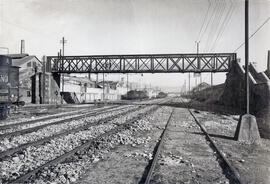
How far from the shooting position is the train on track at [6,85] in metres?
14.4

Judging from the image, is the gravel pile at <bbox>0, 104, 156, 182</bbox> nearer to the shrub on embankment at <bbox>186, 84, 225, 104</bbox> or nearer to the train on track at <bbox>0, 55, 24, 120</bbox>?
the train on track at <bbox>0, 55, 24, 120</bbox>

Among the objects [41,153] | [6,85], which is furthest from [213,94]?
[41,153]

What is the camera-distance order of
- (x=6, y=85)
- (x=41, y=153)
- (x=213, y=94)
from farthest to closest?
(x=213, y=94), (x=6, y=85), (x=41, y=153)

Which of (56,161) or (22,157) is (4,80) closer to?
(22,157)


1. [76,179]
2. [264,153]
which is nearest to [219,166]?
[264,153]

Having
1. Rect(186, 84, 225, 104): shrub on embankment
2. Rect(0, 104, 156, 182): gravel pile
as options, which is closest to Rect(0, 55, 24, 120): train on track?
Rect(0, 104, 156, 182): gravel pile

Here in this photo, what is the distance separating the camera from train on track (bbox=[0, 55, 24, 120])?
14.4 metres

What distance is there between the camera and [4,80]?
578 inches

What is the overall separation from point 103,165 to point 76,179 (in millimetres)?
1072

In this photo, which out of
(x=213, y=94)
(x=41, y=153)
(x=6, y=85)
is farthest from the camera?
(x=213, y=94)

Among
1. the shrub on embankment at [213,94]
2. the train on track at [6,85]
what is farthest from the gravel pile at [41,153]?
the shrub on embankment at [213,94]

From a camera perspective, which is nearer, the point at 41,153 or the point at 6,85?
the point at 41,153

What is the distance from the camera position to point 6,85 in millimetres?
14398

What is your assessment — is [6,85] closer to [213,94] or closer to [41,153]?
[41,153]
